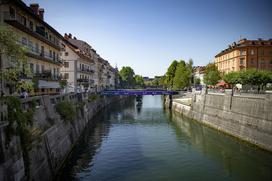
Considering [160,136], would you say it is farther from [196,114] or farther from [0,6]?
[0,6]

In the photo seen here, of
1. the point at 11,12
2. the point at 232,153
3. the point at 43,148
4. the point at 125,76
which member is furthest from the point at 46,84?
the point at 125,76

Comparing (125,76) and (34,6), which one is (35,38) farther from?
(125,76)

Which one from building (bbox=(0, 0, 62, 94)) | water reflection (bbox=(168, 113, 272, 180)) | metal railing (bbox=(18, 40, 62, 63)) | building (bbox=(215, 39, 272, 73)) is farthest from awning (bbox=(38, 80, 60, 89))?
building (bbox=(215, 39, 272, 73))

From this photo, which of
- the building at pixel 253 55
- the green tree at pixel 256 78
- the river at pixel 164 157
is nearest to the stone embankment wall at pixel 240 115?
the river at pixel 164 157

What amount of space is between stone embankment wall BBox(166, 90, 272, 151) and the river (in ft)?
3.82

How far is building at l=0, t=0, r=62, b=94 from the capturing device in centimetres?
2656

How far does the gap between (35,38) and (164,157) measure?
2342 cm

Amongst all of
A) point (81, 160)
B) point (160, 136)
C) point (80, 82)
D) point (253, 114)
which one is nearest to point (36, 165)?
point (81, 160)

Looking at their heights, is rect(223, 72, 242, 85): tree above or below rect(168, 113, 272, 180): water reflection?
above

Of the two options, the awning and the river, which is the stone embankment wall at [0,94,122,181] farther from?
Answer: the awning

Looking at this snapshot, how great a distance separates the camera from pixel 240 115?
31531 mm

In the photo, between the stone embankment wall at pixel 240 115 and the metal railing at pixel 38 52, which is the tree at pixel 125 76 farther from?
the metal railing at pixel 38 52

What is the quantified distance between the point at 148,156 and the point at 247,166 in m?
9.06

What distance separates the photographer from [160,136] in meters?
34.9
